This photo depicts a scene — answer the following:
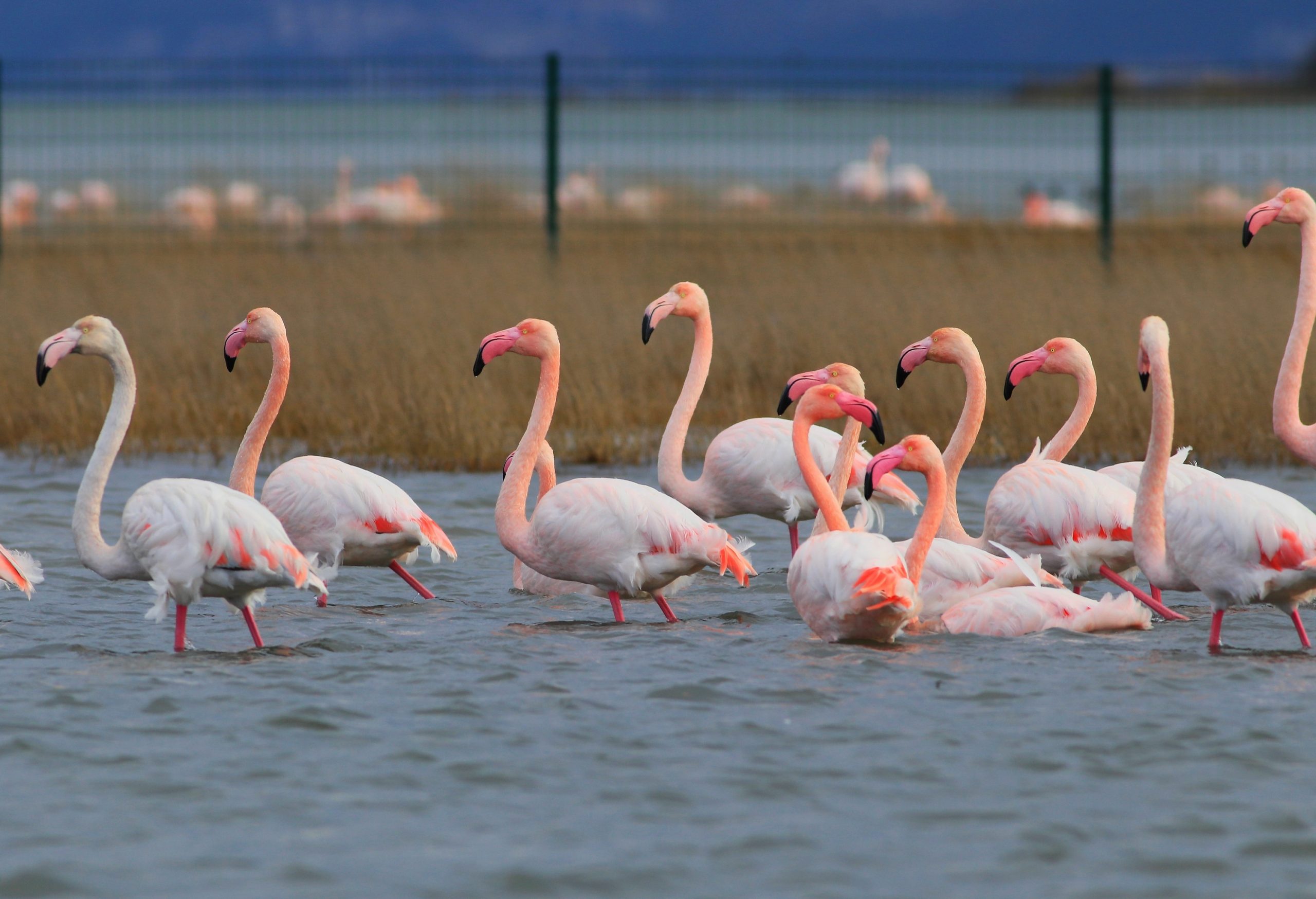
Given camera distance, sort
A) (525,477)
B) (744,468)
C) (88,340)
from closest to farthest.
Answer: (88,340) → (525,477) → (744,468)

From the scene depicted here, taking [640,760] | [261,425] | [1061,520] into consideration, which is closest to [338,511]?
[261,425]

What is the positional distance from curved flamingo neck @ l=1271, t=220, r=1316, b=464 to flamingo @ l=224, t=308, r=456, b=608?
3.32 m

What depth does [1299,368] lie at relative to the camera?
290 inches

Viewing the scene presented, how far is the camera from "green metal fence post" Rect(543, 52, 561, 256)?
1462cm

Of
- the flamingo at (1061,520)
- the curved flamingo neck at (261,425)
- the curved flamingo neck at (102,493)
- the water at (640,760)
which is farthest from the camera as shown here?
the curved flamingo neck at (261,425)

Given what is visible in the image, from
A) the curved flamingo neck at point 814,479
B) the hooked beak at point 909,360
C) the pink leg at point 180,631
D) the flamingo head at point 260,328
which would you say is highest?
the flamingo head at point 260,328

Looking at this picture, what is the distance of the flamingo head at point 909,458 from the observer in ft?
20.1

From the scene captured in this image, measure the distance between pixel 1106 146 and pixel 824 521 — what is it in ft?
30.1

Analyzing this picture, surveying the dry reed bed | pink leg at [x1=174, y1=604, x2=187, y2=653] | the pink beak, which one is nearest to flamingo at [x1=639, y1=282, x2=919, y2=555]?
the pink beak

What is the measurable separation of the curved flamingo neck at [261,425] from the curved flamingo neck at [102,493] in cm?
54

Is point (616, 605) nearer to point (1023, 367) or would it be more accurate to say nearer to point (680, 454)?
point (680, 454)

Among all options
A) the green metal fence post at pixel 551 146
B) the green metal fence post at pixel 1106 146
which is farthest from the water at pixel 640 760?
the green metal fence post at pixel 1106 146

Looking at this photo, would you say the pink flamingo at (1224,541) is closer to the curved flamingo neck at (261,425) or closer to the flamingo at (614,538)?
the flamingo at (614,538)

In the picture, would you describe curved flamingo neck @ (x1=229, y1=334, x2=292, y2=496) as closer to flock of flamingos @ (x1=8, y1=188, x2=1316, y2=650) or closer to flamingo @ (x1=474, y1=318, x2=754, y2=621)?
flock of flamingos @ (x1=8, y1=188, x2=1316, y2=650)
